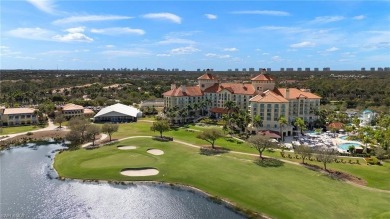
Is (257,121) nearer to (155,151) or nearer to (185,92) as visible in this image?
(155,151)

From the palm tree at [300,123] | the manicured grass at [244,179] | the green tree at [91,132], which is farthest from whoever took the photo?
the palm tree at [300,123]

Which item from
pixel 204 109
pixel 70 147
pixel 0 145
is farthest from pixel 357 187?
pixel 0 145

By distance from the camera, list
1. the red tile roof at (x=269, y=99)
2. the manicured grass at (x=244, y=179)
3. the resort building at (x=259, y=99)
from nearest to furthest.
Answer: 1. the manicured grass at (x=244, y=179)
2. the red tile roof at (x=269, y=99)
3. the resort building at (x=259, y=99)

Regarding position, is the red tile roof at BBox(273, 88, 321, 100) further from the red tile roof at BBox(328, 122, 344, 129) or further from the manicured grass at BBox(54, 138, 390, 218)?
the manicured grass at BBox(54, 138, 390, 218)

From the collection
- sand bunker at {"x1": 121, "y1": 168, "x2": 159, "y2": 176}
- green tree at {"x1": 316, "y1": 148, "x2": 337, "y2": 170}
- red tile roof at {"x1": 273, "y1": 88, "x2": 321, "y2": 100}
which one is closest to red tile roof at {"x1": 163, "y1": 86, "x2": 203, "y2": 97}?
red tile roof at {"x1": 273, "y1": 88, "x2": 321, "y2": 100}

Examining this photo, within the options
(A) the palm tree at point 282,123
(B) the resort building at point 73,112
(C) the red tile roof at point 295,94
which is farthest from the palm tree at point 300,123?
(B) the resort building at point 73,112

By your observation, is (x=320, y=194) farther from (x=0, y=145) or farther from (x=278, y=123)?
(x=0, y=145)

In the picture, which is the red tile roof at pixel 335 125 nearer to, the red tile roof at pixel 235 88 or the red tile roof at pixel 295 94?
the red tile roof at pixel 295 94
